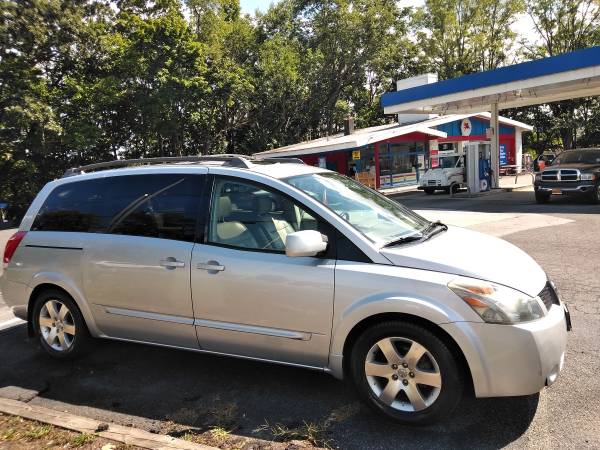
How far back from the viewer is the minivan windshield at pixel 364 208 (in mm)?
3727

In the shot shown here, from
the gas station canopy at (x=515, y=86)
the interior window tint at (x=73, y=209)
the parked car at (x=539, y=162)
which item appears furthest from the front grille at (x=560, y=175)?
the interior window tint at (x=73, y=209)

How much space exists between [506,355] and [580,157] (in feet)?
50.3

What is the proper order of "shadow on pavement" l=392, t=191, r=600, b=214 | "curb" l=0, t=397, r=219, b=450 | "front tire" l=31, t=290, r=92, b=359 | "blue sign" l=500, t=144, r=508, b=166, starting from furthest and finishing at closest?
"blue sign" l=500, t=144, r=508, b=166, "shadow on pavement" l=392, t=191, r=600, b=214, "front tire" l=31, t=290, r=92, b=359, "curb" l=0, t=397, r=219, b=450

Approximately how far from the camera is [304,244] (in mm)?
3342

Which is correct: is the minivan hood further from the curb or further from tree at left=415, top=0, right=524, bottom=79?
tree at left=415, top=0, right=524, bottom=79

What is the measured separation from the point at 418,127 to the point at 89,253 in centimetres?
2639

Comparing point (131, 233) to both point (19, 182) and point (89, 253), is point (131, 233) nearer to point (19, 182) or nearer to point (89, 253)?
point (89, 253)

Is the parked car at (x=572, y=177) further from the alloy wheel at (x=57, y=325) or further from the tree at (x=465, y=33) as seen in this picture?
the tree at (x=465, y=33)

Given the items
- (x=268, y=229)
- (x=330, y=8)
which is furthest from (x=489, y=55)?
(x=268, y=229)

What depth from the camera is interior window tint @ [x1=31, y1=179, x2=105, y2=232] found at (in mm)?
4523

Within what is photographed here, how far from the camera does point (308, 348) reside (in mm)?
3559

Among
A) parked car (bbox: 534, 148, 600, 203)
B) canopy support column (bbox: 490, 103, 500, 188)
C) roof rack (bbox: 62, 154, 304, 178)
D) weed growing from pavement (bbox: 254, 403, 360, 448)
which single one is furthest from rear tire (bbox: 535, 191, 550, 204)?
weed growing from pavement (bbox: 254, 403, 360, 448)

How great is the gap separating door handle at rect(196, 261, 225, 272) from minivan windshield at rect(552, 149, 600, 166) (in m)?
15.3

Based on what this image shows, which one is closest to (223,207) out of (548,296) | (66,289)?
(66,289)
